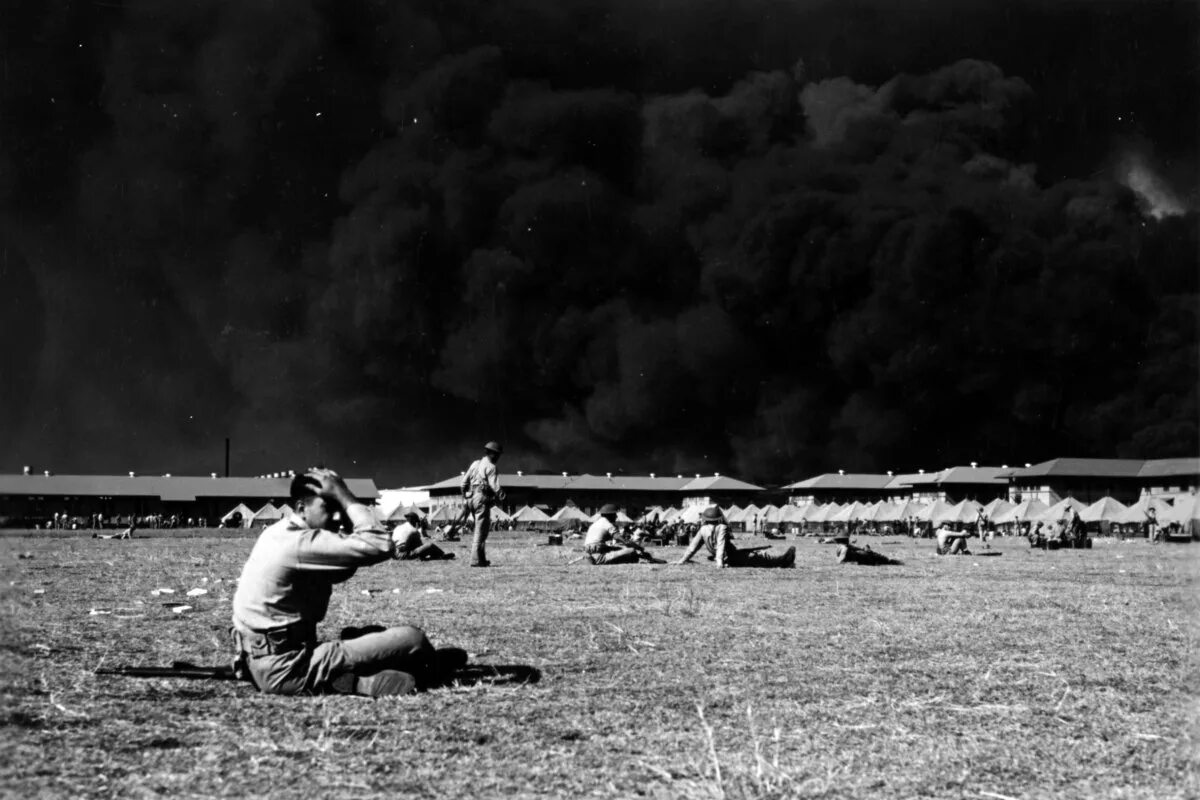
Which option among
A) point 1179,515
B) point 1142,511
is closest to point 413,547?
point 1179,515

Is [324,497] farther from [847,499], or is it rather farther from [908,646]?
[847,499]

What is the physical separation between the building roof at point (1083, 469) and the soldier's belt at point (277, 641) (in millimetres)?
94583

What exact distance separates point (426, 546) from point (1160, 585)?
11.3m

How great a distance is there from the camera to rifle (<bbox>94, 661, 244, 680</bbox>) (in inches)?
245

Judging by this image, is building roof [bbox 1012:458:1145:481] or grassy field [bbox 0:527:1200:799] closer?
grassy field [bbox 0:527:1200:799]

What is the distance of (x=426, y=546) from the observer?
1989 centimetres

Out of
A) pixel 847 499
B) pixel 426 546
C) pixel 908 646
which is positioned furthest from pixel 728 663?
pixel 847 499

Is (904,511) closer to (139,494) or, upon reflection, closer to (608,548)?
(608,548)

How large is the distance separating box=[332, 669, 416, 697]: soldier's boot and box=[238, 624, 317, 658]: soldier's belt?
0.95 ft

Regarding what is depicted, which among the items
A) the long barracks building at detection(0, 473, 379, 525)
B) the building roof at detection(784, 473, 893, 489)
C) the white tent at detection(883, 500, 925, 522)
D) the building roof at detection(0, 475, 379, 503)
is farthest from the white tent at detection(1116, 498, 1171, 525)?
the building roof at detection(784, 473, 893, 489)

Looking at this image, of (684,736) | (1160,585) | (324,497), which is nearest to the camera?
(684,736)

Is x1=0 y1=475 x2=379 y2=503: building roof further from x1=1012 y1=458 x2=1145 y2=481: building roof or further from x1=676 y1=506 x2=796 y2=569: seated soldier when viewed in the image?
x1=676 y1=506 x2=796 y2=569: seated soldier

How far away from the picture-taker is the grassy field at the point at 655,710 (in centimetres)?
413

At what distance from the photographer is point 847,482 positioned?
117688 millimetres
